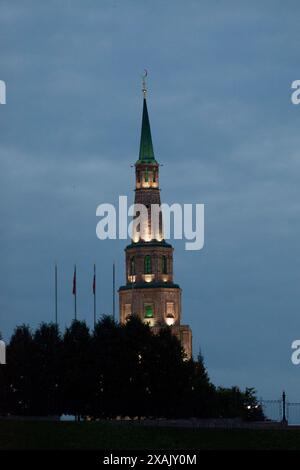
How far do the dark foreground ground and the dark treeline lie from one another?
37405 millimetres

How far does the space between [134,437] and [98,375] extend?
44536mm

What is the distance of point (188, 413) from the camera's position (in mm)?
173000

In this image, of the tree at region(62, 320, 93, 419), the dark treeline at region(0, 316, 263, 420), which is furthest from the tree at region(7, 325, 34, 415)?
the tree at region(62, 320, 93, 419)

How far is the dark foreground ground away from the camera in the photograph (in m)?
117

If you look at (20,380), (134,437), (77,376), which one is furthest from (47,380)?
(134,437)

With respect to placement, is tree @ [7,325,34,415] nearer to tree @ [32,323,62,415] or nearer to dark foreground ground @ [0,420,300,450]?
tree @ [32,323,62,415]

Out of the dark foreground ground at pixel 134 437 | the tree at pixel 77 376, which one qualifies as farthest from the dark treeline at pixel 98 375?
the dark foreground ground at pixel 134 437

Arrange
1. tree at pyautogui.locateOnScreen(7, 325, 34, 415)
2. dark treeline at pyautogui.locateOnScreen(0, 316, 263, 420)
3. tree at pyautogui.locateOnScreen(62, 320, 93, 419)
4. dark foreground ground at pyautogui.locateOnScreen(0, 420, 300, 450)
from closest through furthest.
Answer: dark foreground ground at pyautogui.locateOnScreen(0, 420, 300, 450)
tree at pyautogui.locateOnScreen(62, 320, 93, 419)
dark treeline at pyautogui.locateOnScreen(0, 316, 263, 420)
tree at pyautogui.locateOnScreen(7, 325, 34, 415)

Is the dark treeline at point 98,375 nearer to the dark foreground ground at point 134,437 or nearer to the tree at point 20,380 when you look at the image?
the tree at point 20,380

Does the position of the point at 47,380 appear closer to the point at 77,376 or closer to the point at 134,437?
the point at 77,376

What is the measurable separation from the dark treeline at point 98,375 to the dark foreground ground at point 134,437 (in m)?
37.4

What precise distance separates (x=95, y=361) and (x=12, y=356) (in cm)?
867
